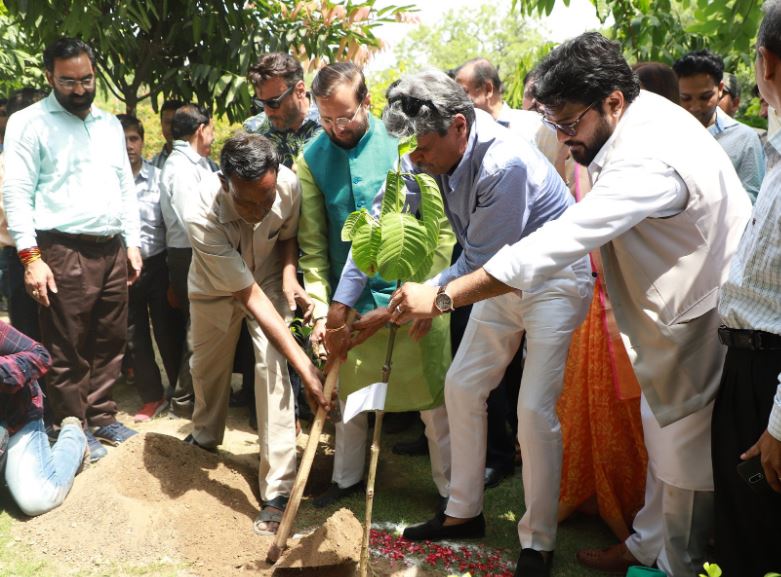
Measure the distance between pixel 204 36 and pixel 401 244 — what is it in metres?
4.43

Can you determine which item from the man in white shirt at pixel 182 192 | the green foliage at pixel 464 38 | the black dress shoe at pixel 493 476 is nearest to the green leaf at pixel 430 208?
the black dress shoe at pixel 493 476

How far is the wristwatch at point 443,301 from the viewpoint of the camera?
2.59 metres

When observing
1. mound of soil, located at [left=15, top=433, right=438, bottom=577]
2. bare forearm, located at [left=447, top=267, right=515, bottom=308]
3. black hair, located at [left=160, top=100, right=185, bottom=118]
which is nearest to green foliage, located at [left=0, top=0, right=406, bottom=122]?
black hair, located at [left=160, top=100, right=185, bottom=118]

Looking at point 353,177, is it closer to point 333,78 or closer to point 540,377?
point 333,78

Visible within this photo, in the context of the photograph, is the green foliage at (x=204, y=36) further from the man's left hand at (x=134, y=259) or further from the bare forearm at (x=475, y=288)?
the bare forearm at (x=475, y=288)

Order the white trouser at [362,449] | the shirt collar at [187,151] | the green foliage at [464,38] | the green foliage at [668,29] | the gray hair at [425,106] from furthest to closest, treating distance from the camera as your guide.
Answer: the green foliage at [464,38]
the shirt collar at [187,151]
the green foliage at [668,29]
the white trouser at [362,449]
the gray hair at [425,106]

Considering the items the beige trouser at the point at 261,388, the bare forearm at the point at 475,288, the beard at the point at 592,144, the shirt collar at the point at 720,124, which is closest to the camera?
the bare forearm at the point at 475,288

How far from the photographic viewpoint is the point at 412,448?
4559 millimetres

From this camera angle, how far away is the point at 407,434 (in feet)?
16.0

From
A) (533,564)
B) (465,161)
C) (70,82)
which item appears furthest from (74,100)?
(533,564)

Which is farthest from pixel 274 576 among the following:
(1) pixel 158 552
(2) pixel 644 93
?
(2) pixel 644 93

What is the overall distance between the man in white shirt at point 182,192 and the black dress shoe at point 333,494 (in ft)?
5.27

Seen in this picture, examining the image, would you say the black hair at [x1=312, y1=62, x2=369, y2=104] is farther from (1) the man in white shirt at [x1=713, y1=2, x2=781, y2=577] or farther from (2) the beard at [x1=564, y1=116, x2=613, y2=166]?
(1) the man in white shirt at [x1=713, y1=2, x2=781, y2=577]

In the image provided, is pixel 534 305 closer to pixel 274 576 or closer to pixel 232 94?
pixel 274 576
